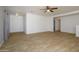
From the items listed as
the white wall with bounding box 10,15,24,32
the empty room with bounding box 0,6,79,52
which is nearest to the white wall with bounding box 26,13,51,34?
the empty room with bounding box 0,6,79,52

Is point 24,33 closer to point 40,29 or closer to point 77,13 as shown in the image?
point 40,29

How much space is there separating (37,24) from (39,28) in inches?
3.5

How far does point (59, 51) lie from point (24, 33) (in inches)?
28.6

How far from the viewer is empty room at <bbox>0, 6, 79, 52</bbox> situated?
165cm

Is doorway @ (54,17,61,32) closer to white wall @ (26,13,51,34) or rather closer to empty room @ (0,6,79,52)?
empty room @ (0,6,79,52)

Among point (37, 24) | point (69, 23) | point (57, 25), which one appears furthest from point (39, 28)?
point (69, 23)

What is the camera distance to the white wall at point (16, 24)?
1.73m

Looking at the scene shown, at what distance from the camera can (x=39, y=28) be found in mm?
1845

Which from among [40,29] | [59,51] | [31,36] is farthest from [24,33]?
[59,51]

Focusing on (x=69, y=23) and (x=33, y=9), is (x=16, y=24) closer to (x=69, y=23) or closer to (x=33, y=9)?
(x=33, y=9)

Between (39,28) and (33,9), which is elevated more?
(33,9)

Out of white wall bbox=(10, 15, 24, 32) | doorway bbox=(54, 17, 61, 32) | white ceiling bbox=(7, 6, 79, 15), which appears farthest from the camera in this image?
doorway bbox=(54, 17, 61, 32)

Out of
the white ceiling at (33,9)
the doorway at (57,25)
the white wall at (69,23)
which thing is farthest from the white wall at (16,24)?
the white wall at (69,23)
